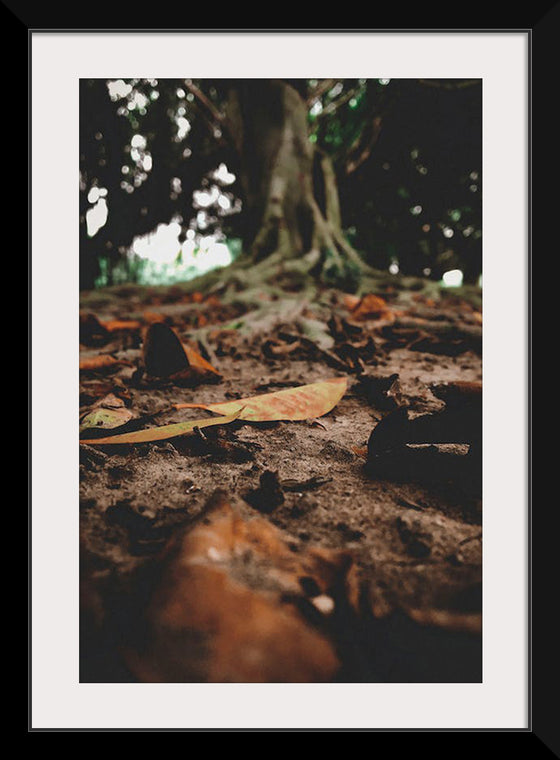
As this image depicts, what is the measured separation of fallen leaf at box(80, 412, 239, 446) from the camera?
926 mm

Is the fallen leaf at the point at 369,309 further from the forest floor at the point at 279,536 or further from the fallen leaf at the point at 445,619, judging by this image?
the fallen leaf at the point at 445,619

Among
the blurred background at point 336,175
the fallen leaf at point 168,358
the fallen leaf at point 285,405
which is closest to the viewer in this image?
the fallen leaf at point 285,405

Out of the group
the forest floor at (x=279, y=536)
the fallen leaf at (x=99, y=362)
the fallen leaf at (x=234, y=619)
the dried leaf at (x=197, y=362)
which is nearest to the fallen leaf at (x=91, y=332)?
the fallen leaf at (x=99, y=362)

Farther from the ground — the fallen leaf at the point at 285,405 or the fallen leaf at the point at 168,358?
the fallen leaf at the point at 168,358

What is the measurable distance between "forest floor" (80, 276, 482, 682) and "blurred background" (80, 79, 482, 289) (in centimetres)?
204

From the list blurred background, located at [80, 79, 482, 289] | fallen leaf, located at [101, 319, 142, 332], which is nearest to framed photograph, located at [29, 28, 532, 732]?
fallen leaf, located at [101, 319, 142, 332]

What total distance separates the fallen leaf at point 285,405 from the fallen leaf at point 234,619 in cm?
49

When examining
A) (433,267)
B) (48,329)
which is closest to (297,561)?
(48,329)

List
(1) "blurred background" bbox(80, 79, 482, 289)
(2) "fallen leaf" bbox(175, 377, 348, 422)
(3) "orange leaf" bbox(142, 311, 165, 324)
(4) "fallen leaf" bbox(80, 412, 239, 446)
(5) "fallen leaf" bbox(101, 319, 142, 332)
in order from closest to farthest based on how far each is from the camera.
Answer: (4) "fallen leaf" bbox(80, 412, 239, 446) < (2) "fallen leaf" bbox(175, 377, 348, 422) < (5) "fallen leaf" bbox(101, 319, 142, 332) < (3) "orange leaf" bbox(142, 311, 165, 324) < (1) "blurred background" bbox(80, 79, 482, 289)

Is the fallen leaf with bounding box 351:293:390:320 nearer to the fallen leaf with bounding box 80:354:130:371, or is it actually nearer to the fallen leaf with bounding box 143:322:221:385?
the fallen leaf with bounding box 143:322:221:385

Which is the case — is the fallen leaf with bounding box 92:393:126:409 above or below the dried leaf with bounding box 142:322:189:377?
below

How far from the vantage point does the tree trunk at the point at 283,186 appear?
337 centimetres

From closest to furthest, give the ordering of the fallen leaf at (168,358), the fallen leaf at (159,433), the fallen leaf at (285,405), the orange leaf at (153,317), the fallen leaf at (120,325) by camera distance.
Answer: the fallen leaf at (159,433), the fallen leaf at (285,405), the fallen leaf at (168,358), the fallen leaf at (120,325), the orange leaf at (153,317)
